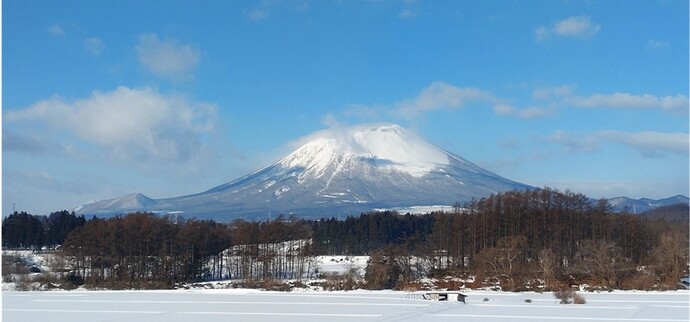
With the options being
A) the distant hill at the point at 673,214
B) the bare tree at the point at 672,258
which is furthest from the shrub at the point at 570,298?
the distant hill at the point at 673,214

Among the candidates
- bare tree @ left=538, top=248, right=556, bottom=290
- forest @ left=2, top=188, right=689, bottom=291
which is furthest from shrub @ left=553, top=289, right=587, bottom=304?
bare tree @ left=538, top=248, right=556, bottom=290

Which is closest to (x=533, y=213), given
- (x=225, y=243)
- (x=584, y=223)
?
(x=584, y=223)

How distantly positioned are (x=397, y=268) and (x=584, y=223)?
1327 centimetres

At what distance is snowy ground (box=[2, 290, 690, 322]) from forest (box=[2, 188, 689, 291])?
351 inches

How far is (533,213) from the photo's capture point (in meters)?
40.1

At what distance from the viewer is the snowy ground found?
15.8m

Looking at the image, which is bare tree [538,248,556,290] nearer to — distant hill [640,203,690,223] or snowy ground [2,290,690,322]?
snowy ground [2,290,690,322]

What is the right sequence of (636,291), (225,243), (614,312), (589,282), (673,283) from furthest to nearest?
(225,243), (589,282), (673,283), (636,291), (614,312)

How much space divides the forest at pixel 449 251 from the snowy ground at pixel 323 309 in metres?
8.91

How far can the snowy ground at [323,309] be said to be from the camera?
15812 mm

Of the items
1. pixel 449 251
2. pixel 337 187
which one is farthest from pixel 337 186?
pixel 449 251

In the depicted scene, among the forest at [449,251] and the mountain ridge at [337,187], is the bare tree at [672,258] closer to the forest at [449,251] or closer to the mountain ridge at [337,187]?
the forest at [449,251]

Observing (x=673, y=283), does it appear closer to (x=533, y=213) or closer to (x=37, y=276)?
(x=533, y=213)

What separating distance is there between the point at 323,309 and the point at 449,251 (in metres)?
23.4
